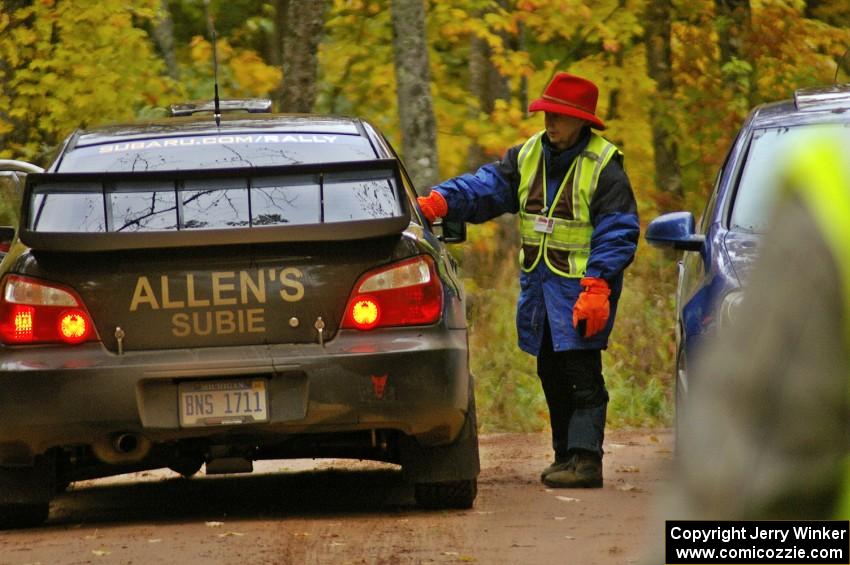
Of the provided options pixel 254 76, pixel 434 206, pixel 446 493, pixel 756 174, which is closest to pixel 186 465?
pixel 446 493

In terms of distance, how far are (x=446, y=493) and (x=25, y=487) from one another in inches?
65.7

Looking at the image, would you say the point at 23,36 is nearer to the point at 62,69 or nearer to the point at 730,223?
the point at 62,69

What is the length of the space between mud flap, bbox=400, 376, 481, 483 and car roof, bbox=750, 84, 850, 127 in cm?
184

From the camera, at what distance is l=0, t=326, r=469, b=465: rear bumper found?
6391mm

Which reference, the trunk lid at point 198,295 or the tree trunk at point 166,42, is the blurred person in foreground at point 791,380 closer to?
the trunk lid at point 198,295

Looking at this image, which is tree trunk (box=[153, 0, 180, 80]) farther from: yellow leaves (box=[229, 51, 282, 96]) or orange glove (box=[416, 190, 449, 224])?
orange glove (box=[416, 190, 449, 224])

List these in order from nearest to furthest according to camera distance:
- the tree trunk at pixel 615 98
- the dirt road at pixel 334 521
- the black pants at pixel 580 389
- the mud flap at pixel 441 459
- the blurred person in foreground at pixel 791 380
Answer: the blurred person in foreground at pixel 791 380 → the dirt road at pixel 334 521 → the mud flap at pixel 441 459 → the black pants at pixel 580 389 → the tree trunk at pixel 615 98

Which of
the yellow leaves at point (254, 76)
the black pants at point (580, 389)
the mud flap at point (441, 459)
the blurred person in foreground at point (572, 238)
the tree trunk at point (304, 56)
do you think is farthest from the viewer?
the yellow leaves at point (254, 76)

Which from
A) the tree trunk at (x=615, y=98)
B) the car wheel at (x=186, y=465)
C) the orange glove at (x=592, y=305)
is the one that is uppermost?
the orange glove at (x=592, y=305)

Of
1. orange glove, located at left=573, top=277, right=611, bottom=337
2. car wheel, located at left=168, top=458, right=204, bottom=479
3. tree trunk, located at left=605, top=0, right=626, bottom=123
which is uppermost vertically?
orange glove, located at left=573, top=277, right=611, bottom=337

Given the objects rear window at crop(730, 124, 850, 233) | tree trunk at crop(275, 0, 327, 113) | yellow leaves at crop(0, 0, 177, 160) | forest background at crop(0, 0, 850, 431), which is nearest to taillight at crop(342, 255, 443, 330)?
rear window at crop(730, 124, 850, 233)

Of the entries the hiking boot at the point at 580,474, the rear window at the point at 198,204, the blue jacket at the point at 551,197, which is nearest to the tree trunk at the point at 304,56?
the blue jacket at the point at 551,197

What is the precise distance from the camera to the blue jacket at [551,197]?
8039 millimetres

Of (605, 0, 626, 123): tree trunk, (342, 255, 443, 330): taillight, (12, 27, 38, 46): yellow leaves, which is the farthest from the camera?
(605, 0, 626, 123): tree trunk
